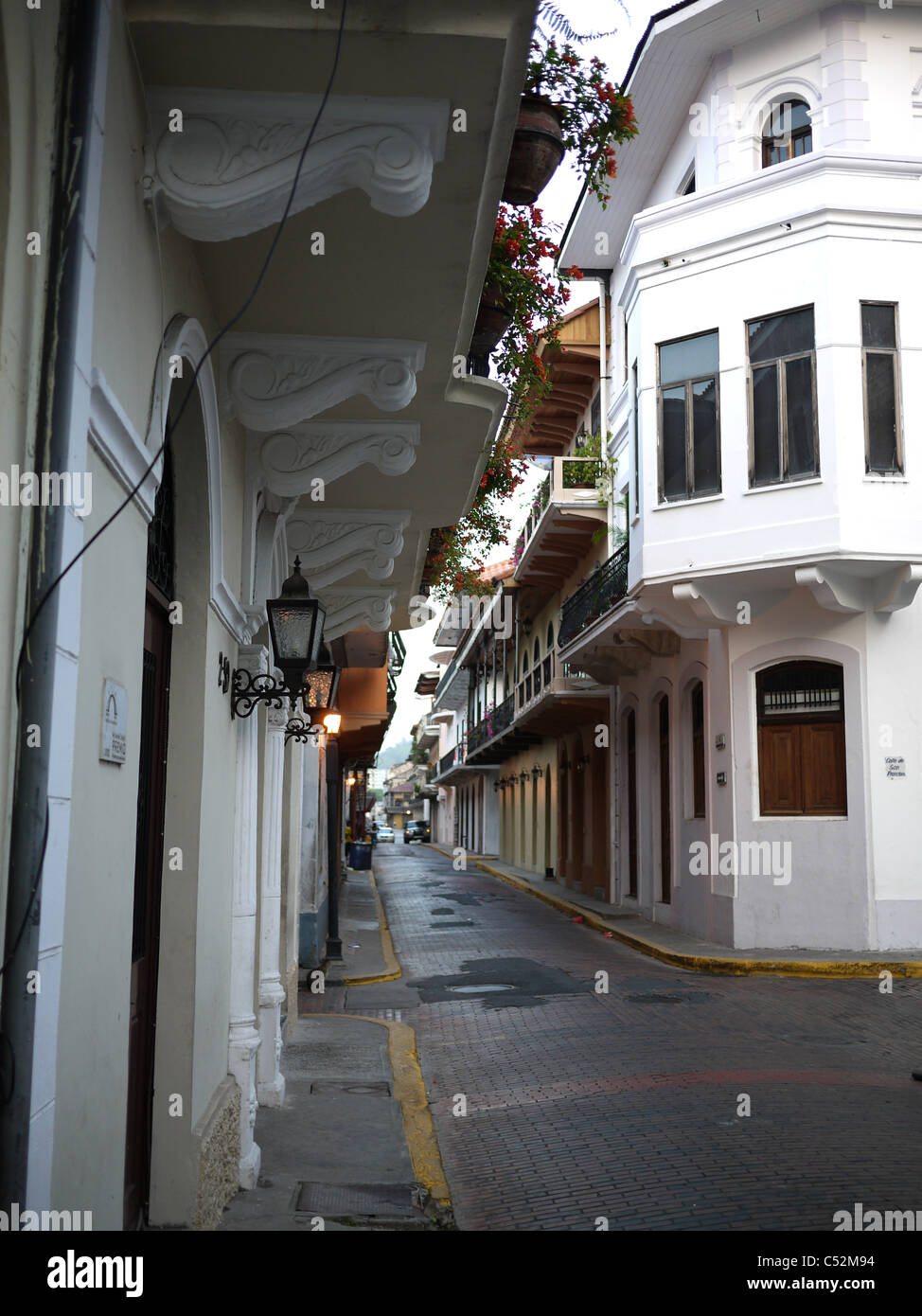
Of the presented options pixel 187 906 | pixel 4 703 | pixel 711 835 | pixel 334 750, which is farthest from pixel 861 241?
pixel 4 703

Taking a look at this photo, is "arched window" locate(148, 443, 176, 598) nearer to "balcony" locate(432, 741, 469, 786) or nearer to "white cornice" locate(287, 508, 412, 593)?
"white cornice" locate(287, 508, 412, 593)

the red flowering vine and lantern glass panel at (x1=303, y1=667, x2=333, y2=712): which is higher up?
the red flowering vine

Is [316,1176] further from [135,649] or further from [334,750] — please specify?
[334,750]

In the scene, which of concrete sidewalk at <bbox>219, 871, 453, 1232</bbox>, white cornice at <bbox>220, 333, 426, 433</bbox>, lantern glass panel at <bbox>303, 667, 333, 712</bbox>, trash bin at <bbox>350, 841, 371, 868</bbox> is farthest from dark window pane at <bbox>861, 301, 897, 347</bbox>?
trash bin at <bbox>350, 841, 371, 868</bbox>

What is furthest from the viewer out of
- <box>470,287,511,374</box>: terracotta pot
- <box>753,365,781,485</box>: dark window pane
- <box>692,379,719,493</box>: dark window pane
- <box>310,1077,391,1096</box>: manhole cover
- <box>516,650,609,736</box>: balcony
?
<box>516,650,609,736</box>: balcony

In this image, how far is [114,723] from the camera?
3518 millimetres

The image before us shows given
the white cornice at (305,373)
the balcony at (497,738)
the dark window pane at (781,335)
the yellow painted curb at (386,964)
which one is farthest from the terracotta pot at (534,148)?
the balcony at (497,738)

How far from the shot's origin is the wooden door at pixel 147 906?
481 centimetres

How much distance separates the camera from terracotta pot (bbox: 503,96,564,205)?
522 centimetres

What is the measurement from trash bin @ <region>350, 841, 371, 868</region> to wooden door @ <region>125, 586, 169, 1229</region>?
119 ft

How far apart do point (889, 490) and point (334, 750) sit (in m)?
9.33

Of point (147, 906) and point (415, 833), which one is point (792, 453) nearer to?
point (147, 906)

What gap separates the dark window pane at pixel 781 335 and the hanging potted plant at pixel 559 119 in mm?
11009

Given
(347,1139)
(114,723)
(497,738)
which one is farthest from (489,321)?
(497,738)
